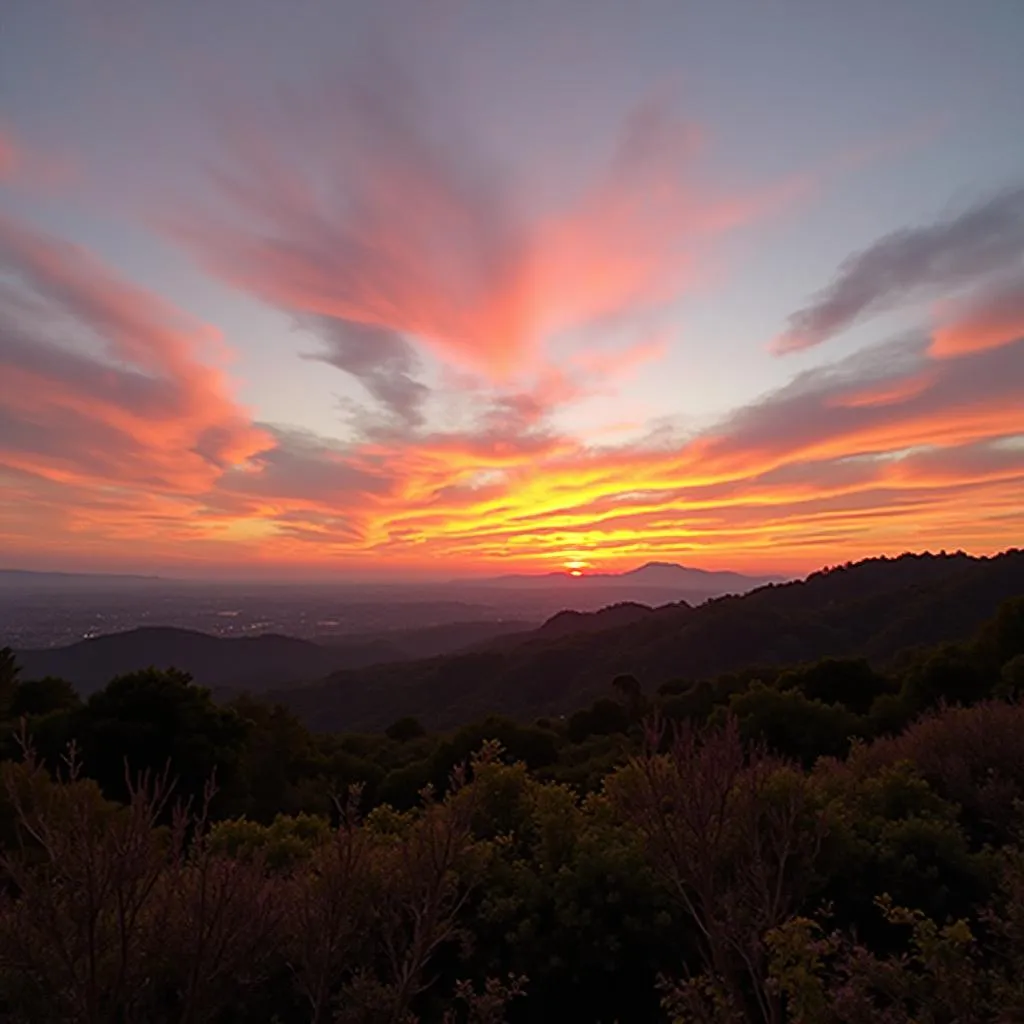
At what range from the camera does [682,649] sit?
7569 cm

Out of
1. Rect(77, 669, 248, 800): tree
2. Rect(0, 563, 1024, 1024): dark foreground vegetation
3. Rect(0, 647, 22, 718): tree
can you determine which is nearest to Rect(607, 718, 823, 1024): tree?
Rect(0, 563, 1024, 1024): dark foreground vegetation

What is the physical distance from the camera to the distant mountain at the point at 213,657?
379 feet

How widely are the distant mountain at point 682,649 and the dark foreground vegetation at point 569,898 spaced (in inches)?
2032

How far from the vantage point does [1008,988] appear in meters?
4.68

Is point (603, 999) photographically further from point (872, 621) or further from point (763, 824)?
point (872, 621)

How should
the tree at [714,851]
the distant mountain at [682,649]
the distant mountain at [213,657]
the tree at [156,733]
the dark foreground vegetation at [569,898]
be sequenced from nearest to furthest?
the dark foreground vegetation at [569,898]
the tree at [714,851]
the tree at [156,733]
the distant mountain at [682,649]
the distant mountain at [213,657]

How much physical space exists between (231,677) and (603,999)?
13075cm

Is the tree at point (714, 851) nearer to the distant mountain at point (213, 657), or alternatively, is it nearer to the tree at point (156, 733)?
the tree at point (156, 733)

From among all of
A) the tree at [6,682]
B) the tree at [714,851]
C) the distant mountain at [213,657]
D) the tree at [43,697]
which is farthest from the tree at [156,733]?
the distant mountain at [213,657]

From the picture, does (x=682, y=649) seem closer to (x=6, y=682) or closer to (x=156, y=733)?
(x=156, y=733)

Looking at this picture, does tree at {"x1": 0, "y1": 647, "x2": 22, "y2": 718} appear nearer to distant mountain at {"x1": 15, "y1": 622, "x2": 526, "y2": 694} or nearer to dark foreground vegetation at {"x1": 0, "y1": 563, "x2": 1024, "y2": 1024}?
dark foreground vegetation at {"x1": 0, "y1": 563, "x2": 1024, "y2": 1024}

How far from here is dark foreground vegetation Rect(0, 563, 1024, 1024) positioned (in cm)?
521

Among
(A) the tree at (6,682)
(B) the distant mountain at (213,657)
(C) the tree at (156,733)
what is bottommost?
(B) the distant mountain at (213,657)

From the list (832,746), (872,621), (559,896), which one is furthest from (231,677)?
(559,896)
